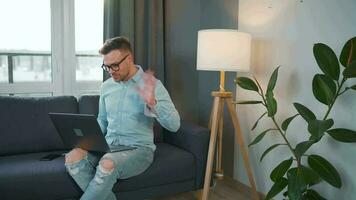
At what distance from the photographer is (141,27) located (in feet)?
9.37

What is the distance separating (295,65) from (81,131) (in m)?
1.41

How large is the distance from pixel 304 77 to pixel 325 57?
41cm

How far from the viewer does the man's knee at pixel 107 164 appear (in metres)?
1.78

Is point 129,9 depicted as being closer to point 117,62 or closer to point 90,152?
point 117,62

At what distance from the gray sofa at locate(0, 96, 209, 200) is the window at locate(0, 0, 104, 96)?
441 millimetres

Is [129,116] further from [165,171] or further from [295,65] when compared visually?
[295,65]

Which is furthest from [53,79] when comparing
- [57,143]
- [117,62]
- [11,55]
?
[117,62]

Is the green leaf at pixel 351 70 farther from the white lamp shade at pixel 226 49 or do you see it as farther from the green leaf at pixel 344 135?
the white lamp shade at pixel 226 49

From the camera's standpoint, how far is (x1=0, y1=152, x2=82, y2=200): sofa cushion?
5.82ft

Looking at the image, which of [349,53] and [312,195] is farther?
[312,195]

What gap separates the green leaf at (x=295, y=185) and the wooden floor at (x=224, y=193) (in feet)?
2.81

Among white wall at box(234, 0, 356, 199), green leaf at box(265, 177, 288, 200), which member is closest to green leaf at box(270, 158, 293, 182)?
green leaf at box(265, 177, 288, 200)

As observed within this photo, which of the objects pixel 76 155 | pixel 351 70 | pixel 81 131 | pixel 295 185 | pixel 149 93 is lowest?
pixel 295 185

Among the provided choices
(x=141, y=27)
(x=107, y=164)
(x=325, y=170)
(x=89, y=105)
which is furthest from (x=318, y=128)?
(x=141, y=27)
